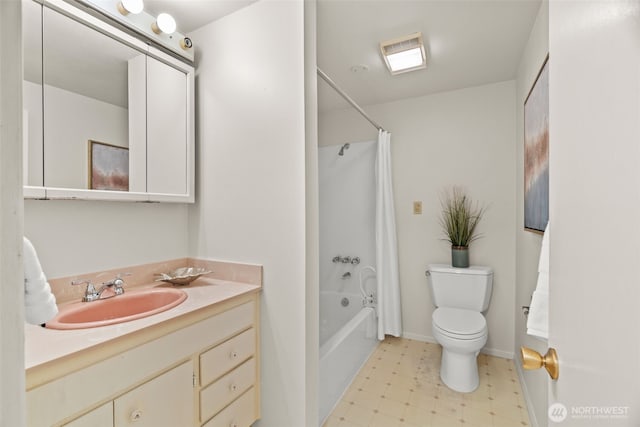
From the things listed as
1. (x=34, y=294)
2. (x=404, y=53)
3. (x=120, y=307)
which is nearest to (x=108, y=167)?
(x=120, y=307)

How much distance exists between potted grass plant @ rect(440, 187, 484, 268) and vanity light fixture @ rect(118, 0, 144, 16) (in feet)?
8.37

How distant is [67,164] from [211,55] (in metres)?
1.01

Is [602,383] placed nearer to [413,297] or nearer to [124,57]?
[124,57]

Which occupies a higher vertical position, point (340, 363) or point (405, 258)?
point (405, 258)

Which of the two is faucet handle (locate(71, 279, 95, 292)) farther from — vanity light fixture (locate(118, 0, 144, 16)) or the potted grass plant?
the potted grass plant

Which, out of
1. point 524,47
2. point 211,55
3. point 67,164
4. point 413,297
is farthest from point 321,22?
point 413,297

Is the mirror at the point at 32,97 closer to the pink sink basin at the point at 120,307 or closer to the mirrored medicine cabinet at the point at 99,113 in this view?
the mirrored medicine cabinet at the point at 99,113

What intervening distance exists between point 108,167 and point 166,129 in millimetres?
380

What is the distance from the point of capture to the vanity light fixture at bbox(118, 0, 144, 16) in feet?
4.68

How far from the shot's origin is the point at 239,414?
1426 mm

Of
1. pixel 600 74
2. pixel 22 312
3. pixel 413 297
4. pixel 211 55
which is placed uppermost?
pixel 211 55

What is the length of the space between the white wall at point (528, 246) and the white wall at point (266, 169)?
1.22 meters

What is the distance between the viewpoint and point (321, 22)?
1.73 metres

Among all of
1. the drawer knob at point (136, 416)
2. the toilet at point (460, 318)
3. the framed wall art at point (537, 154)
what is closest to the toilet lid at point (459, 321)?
the toilet at point (460, 318)
